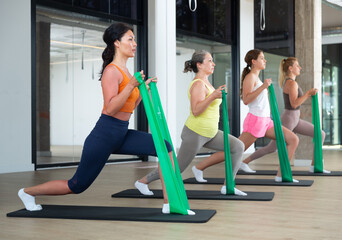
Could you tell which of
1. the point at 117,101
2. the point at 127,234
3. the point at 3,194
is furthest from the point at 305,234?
the point at 3,194

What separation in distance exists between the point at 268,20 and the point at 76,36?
5.63 metres

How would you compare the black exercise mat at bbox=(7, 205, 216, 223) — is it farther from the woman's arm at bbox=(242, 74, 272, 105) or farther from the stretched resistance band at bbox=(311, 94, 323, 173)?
the stretched resistance band at bbox=(311, 94, 323, 173)

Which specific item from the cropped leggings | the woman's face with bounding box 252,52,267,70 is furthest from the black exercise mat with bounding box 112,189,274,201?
the woman's face with bounding box 252,52,267,70

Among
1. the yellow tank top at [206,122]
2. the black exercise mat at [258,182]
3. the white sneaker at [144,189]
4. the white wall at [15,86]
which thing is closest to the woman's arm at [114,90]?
the yellow tank top at [206,122]

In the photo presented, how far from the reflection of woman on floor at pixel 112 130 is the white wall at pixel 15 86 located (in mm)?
3879

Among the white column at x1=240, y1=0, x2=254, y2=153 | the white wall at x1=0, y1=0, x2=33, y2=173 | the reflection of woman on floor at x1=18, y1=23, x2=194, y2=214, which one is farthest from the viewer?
the white column at x1=240, y1=0, x2=254, y2=153

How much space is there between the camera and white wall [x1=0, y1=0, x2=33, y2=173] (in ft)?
24.7

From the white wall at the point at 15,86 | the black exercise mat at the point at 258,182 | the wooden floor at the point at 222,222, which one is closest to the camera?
the wooden floor at the point at 222,222

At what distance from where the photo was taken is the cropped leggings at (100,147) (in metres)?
3.65

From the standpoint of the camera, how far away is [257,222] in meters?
3.50

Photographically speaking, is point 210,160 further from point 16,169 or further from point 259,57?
point 16,169

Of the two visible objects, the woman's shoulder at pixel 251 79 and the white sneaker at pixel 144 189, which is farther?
the woman's shoulder at pixel 251 79

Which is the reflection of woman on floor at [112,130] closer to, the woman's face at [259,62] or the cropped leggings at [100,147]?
the cropped leggings at [100,147]

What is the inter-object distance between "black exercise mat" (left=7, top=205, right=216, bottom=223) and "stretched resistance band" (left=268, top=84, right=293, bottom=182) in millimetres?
1828
